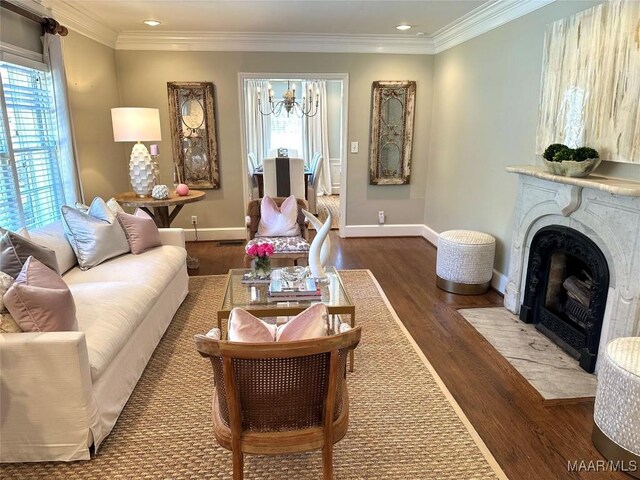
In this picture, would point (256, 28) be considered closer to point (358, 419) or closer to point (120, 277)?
point (120, 277)

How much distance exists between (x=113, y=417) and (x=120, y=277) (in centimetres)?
98

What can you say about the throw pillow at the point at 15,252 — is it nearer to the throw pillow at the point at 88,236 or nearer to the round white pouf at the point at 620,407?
the throw pillow at the point at 88,236

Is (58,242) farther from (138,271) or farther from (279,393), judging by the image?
(279,393)

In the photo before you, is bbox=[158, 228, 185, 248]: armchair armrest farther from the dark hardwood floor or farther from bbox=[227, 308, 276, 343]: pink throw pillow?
bbox=[227, 308, 276, 343]: pink throw pillow

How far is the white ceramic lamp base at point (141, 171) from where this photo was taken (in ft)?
13.0

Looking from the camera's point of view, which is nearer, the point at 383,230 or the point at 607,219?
the point at 607,219

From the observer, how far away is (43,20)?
3184 mm

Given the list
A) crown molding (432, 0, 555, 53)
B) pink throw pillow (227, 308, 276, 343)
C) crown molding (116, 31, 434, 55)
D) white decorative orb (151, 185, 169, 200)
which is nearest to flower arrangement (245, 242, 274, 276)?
pink throw pillow (227, 308, 276, 343)

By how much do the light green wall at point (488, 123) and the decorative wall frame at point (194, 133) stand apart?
8.97ft

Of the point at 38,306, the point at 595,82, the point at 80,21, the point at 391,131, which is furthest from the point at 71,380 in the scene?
the point at 391,131

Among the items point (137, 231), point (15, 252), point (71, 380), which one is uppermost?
point (15, 252)

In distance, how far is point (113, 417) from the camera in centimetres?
206

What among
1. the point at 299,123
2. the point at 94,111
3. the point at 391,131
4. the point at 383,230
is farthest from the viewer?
the point at 299,123

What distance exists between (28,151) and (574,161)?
377 centimetres
